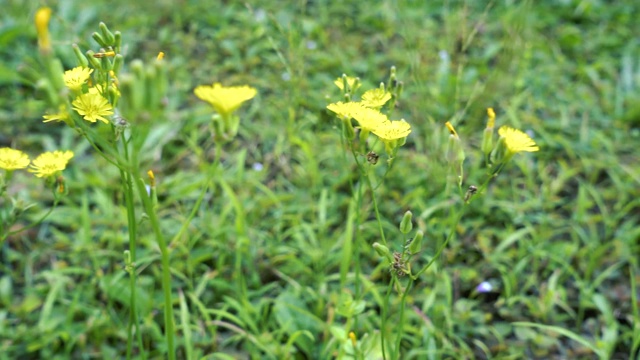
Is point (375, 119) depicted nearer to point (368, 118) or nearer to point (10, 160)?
point (368, 118)

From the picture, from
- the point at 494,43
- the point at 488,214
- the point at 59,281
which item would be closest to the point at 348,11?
the point at 494,43

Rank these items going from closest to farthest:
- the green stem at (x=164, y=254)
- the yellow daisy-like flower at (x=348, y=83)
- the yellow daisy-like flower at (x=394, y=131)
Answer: the green stem at (x=164, y=254) → the yellow daisy-like flower at (x=394, y=131) → the yellow daisy-like flower at (x=348, y=83)

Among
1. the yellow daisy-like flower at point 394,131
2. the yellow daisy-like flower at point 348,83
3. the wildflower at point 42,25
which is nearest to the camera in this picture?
the wildflower at point 42,25

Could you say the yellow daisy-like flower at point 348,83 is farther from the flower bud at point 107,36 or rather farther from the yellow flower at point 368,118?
the flower bud at point 107,36

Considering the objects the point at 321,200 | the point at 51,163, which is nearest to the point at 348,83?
the point at 51,163

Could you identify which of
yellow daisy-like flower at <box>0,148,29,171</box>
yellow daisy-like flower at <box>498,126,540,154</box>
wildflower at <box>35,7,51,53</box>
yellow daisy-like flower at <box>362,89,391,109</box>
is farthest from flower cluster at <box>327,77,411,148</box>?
yellow daisy-like flower at <box>0,148,29,171</box>

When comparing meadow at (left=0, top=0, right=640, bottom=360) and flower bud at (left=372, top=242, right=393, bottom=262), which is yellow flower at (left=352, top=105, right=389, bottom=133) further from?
flower bud at (left=372, top=242, right=393, bottom=262)

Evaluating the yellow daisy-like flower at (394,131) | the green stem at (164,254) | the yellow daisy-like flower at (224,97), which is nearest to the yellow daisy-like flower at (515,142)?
the yellow daisy-like flower at (394,131)

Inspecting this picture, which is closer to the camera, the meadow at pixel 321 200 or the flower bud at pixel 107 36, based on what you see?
the flower bud at pixel 107 36
